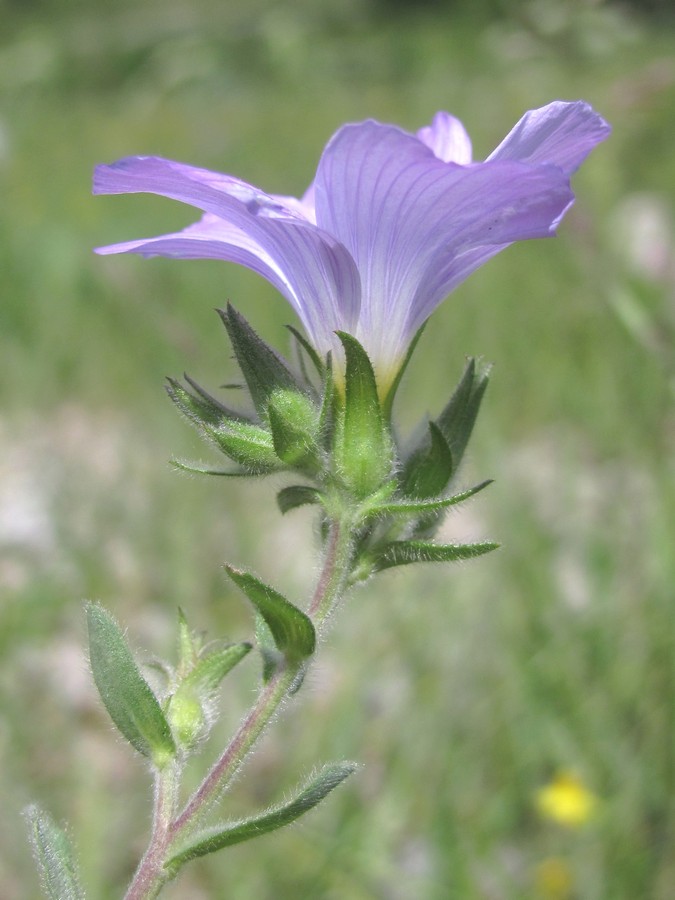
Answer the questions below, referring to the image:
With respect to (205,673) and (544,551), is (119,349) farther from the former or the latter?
(205,673)

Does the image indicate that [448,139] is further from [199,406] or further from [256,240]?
[199,406]

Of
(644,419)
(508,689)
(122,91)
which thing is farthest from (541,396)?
(122,91)

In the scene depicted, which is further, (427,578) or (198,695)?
(427,578)

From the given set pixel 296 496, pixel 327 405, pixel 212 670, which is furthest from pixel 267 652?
pixel 327 405

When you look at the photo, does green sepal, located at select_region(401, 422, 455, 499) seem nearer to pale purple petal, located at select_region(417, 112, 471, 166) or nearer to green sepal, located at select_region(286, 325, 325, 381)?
green sepal, located at select_region(286, 325, 325, 381)

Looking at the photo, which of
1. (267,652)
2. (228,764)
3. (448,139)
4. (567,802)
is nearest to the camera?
(228,764)

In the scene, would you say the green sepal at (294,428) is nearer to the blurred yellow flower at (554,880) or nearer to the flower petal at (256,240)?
the flower petal at (256,240)

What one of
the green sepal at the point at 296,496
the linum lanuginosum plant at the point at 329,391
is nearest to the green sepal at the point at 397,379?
the linum lanuginosum plant at the point at 329,391
